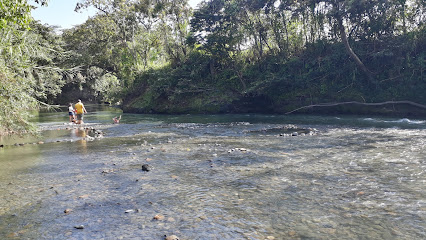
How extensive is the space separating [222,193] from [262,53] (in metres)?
29.8

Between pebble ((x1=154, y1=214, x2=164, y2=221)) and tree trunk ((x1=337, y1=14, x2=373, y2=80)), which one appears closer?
pebble ((x1=154, y1=214, x2=164, y2=221))

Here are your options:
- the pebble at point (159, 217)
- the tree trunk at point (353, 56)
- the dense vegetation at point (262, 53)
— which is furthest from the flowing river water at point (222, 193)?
the tree trunk at point (353, 56)

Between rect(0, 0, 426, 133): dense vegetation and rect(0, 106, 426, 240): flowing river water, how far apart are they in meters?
6.72

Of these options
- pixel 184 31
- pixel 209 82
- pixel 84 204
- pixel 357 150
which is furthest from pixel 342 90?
pixel 84 204

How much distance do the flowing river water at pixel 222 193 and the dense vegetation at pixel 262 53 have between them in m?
6.72

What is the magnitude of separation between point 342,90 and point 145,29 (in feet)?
110

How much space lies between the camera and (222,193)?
23.7 ft

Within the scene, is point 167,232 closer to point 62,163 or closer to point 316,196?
point 316,196

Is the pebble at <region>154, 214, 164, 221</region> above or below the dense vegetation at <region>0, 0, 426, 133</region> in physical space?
below

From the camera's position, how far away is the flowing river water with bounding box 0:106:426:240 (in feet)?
17.3

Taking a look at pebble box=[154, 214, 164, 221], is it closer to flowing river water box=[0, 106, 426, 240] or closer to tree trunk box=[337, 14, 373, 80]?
flowing river water box=[0, 106, 426, 240]

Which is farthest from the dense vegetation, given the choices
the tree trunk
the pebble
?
the pebble

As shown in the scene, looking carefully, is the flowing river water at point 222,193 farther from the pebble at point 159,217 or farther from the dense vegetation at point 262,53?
the dense vegetation at point 262,53

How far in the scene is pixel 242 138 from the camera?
16.3 m
